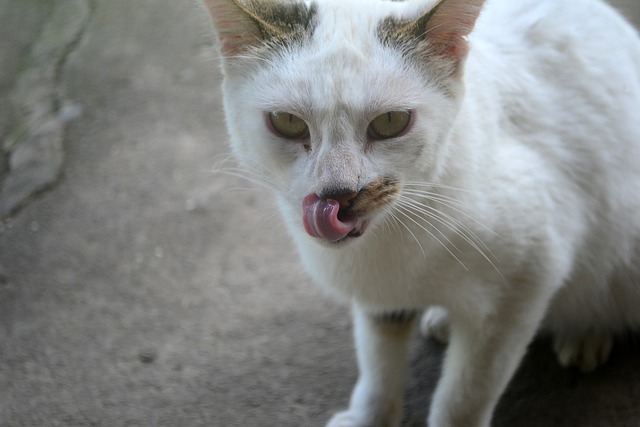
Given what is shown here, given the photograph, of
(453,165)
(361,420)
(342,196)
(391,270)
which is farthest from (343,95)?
(361,420)

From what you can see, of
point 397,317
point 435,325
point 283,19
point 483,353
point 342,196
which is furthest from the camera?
point 435,325

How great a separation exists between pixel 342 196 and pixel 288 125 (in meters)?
0.18

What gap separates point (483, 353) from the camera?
1.63m

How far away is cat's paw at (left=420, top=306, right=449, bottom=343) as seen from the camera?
2084mm

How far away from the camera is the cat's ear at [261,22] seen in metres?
1.34

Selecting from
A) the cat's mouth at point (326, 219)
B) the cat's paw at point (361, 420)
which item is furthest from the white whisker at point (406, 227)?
the cat's paw at point (361, 420)

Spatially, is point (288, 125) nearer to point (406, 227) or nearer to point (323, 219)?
point (323, 219)

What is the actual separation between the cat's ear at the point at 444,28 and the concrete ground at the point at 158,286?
0.45 m

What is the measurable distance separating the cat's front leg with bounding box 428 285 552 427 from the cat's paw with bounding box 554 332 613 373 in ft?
1.23

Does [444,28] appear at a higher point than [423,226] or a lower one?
higher

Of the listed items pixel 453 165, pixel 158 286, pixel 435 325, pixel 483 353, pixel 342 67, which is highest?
pixel 342 67

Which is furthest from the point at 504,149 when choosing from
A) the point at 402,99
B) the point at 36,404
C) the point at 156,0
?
the point at 156,0

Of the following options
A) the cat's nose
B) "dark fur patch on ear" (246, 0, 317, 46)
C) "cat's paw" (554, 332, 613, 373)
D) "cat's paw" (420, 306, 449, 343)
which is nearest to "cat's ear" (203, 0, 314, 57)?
"dark fur patch on ear" (246, 0, 317, 46)

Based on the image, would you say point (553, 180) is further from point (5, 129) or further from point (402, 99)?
point (5, 129)
